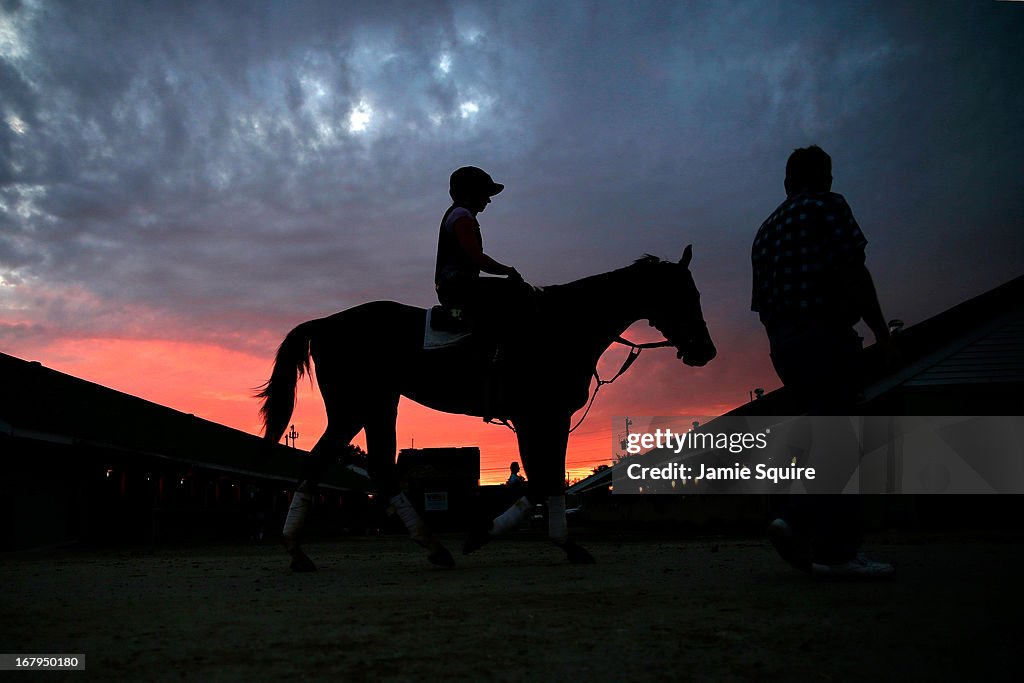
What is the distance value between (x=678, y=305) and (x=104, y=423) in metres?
18.0

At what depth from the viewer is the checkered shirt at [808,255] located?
4688 mm

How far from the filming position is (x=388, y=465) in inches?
269

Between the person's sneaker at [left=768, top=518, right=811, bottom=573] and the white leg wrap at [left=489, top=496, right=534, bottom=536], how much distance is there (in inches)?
94.9

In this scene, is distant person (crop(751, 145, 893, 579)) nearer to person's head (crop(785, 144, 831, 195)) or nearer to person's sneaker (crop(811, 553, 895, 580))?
person's sneaker (crop(811, 553, 895, 580))

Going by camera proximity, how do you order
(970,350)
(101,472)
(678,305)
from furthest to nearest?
(101,472) → (970,350) → (678,305)

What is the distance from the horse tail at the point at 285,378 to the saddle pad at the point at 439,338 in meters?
1.10

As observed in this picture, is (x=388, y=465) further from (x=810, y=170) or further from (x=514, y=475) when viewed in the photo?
(x=514, y=475)

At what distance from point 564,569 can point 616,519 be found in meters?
39.5

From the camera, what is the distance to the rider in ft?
21.3

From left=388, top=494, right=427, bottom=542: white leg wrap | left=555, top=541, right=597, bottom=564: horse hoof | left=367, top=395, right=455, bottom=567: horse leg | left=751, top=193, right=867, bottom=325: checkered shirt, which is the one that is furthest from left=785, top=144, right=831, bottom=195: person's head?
left=388, top=494, right=427, bottom=542: white leg wrap

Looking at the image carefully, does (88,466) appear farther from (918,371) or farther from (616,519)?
(616,519)

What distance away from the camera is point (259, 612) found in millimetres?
3830

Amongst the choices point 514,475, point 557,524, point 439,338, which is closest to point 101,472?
point 514,475

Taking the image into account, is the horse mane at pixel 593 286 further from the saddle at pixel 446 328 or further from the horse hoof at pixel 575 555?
the horse hoof at pixel 575 555
